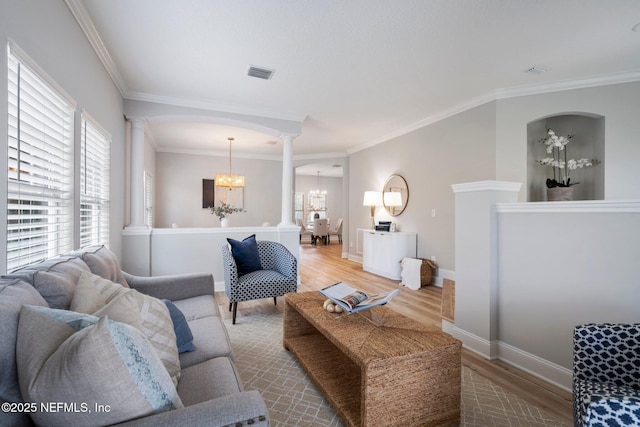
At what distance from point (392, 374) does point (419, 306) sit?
94.7 inches

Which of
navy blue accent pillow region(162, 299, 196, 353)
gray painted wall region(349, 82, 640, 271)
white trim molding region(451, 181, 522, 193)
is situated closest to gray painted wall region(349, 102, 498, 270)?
gray painted wall region(349, 82, 640, 271)

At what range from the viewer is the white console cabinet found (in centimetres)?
494

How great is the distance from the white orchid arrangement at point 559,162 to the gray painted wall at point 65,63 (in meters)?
4.58

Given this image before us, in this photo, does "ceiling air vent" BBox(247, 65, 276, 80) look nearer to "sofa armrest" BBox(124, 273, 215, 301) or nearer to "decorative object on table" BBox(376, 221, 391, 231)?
"sofa armrest" BBox(124, 273, 215, 301)

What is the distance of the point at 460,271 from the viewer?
2.55m

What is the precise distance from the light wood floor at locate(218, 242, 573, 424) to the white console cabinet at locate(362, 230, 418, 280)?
0.16 metres

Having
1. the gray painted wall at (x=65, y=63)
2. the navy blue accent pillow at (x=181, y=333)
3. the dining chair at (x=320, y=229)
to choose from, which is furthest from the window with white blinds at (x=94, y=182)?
the dining chair at (x=320, y=229)

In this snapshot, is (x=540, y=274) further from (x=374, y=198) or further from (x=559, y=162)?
(x=374, y=198)

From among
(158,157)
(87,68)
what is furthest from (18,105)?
(158,157)

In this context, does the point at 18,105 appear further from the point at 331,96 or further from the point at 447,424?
the point at 331,96

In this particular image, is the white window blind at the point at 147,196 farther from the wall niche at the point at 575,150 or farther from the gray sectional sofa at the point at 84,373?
the wall niche at the point at 575,150

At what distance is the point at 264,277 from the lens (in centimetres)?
317

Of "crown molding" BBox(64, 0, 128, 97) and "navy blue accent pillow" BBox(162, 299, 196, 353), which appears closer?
"navy blue accent pillow" BBox(162, 299, 196, 353)

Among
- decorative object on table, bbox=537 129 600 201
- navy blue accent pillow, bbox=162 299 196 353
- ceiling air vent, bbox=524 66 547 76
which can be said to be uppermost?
ceiling air vent, bbox=524 66 547 76
